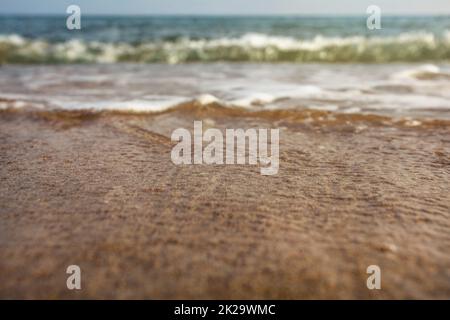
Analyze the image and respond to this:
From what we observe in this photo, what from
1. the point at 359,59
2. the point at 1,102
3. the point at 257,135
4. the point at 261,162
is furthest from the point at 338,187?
the point at 359,59

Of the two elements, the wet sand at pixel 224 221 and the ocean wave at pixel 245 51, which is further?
the ocean wave at pixel 245 51

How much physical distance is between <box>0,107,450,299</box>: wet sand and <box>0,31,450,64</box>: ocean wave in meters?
7.47

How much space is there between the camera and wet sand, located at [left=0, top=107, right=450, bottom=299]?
3.54 feet

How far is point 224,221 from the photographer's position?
141cm

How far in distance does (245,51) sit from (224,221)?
8.95m

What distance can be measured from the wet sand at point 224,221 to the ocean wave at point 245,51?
7.47 m

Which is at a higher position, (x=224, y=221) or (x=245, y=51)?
(x=245, y=51)

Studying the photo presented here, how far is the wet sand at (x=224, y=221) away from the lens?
1.08 m

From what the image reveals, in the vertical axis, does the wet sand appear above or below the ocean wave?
below

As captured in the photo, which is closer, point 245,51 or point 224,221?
point 224,221

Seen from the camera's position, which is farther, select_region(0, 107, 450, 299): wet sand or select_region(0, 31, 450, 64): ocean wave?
select_region(0, 31, 450, 64): ocean wave

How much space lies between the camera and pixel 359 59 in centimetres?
922

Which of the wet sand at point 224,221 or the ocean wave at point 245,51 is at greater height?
the ocean wave at point 245,51

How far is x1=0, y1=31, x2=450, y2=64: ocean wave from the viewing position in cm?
930
